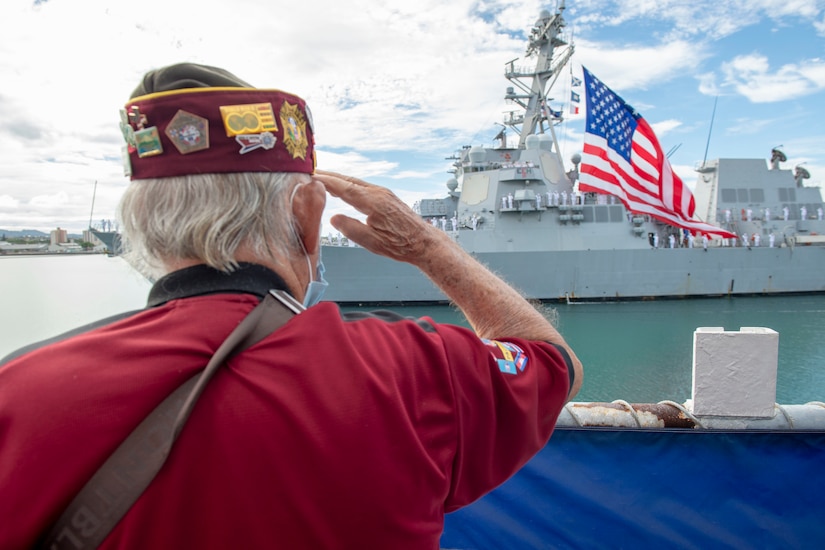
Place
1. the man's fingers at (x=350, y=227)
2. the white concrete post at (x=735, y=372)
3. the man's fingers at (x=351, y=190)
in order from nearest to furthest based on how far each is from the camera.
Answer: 1. the man's fingers at (x=351, y=190)
2. the man's fingers at (x=350, y=227)
3. the white concrete post at (x=735, y=372)

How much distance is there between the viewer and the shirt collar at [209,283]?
0.68 m

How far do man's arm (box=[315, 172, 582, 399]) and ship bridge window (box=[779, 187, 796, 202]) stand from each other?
889 inches

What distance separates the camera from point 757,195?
19109mm

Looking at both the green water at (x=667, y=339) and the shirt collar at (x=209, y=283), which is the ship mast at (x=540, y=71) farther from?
the shirt collar at (x=209, y=283)

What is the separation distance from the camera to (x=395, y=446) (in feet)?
2.12

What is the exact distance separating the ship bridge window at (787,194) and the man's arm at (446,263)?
2259cm

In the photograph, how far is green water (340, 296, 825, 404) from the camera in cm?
834

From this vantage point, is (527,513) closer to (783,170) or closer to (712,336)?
(712,336)

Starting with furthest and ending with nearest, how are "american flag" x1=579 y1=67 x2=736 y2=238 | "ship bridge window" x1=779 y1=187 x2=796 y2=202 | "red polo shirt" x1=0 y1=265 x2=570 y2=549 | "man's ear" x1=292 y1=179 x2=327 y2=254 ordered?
"ship bridge window" x1=779 y1=187 x2=796 y2=202, "american flag" x1=579 y1=67 x2=736 y2=238, "man's ear" x1=292 y1=179 x2=327 y2=254, "red polo shirt" x1=0 y1=265 x2=570 y2=549

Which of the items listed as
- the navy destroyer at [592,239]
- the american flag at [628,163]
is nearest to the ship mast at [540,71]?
the navy destroyer at [592,239]

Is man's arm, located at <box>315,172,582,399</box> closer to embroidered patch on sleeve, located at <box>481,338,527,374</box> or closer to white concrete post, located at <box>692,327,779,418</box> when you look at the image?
embroidered patch on sleeve, located at <box>481,338,527,374</box>

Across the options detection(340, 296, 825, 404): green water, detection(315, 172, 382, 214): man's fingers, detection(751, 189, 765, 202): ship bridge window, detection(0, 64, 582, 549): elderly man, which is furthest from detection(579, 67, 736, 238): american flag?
detection(751, 189, 765, 202): ship bridge window

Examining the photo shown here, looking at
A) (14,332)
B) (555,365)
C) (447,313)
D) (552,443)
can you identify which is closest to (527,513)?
(552,443)

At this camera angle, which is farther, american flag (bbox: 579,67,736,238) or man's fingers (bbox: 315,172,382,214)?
american flag (bbox: 579,67,736,238)
